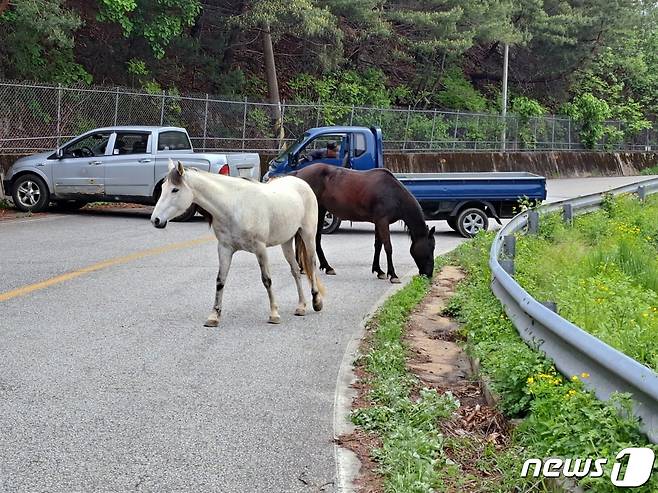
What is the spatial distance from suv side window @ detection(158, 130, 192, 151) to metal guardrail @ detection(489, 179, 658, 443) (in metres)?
13.3

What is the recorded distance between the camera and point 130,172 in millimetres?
21328

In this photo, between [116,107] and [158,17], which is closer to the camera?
[116,107]

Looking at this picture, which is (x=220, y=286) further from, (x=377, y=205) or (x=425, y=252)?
(x=377, y=205)

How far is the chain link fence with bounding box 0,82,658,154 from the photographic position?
25.8 meters

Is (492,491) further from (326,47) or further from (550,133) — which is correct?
(550,133)

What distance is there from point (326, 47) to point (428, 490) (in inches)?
1242

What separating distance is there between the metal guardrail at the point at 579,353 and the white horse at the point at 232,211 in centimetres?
245

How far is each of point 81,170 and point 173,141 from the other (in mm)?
2087

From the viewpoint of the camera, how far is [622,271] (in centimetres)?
1323

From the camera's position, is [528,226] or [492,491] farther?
[528,226]

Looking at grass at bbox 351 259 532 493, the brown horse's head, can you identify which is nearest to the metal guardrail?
grass at bbox 351 259 532 493

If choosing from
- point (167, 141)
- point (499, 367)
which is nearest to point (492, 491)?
point (499, 367)

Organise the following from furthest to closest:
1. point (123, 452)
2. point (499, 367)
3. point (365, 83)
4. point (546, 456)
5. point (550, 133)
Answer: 1. point (550, 133)
2. point (365, 83)
3. point (499, 367)
4. point (123, 452)
5. point (546, 456)

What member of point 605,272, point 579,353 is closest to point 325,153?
point 605,272
